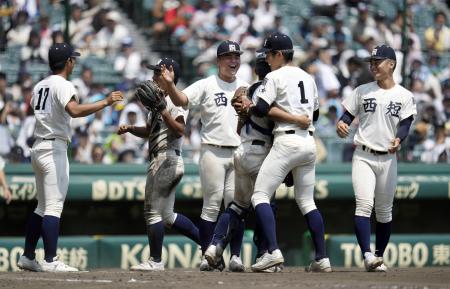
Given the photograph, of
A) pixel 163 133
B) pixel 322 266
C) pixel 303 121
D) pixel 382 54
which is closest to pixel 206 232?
pixel 163 133

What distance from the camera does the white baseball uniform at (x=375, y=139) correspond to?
8.78 meters

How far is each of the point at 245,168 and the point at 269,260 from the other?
2.61ft

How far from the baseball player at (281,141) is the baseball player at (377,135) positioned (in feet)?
2.04

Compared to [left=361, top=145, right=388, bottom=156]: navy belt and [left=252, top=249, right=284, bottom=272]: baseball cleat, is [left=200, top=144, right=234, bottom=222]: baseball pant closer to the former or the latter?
[left=252, top=249, right=284, bottom=272]: baseball cleat

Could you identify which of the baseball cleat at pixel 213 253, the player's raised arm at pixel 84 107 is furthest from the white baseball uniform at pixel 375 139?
the player's raised arm at pixel 84 107

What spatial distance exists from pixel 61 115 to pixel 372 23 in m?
7.42

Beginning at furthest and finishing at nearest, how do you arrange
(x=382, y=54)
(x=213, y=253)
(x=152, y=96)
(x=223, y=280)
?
(x=382, y=54) → (x=152, y=96) → (x=213, y=253) → (x=223, y=280)

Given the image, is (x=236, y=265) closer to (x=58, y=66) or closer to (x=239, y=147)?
(x=239, y=147)

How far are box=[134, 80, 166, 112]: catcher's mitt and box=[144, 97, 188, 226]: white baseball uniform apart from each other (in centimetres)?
23

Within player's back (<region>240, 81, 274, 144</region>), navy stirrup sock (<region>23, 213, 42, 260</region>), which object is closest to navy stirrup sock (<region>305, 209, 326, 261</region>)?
player's back (<region>240, 81, 274, 144</region>)

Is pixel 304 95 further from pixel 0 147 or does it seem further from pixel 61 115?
pixel 0 147

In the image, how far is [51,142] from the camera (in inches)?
342

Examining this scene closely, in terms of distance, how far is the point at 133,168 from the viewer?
11.7 meters

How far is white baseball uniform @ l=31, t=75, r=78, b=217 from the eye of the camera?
867cm
